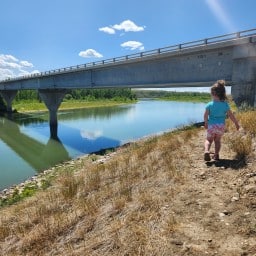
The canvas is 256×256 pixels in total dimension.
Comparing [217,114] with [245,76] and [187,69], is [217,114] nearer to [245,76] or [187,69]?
[245,76]

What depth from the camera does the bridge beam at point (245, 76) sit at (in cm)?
1633

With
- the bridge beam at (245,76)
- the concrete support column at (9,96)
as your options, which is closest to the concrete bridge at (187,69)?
the bridge beam at (245,76)

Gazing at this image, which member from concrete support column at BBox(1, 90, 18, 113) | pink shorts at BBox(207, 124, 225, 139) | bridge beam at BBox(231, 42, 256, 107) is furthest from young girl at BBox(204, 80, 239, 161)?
concrete support column at BBox(1, 90, 18, 113)

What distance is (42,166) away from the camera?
76.4ft

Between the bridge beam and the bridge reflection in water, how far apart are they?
46.6ft

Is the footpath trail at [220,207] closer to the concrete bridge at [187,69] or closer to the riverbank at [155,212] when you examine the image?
the riverbank at [155,212]

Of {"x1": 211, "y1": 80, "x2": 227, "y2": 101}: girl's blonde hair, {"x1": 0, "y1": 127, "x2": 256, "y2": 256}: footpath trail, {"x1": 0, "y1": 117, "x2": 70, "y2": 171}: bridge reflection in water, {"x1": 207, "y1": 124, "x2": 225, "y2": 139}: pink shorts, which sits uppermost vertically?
{"x1": 211, "y1": 80, "x2": 227, "y2": 101}: girl's blonde hair

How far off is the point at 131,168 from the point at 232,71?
11.2 metres

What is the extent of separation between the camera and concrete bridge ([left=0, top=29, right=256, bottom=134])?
16.7 metres

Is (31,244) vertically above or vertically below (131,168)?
below

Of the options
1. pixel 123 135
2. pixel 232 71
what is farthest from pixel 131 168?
pixel 123 135

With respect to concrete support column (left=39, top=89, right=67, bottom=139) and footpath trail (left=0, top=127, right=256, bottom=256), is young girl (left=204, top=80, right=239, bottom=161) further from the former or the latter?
concrete support column (left=39, top=89, right=67, bottom=139)

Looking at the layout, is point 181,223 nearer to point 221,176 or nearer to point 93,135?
point 221,176

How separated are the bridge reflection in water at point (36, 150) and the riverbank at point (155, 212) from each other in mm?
15383
